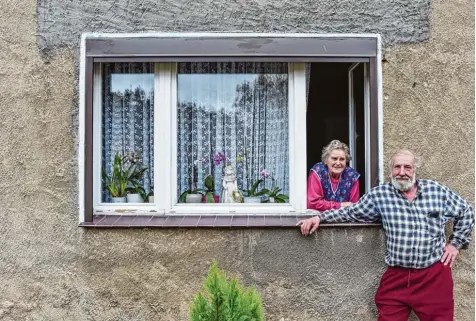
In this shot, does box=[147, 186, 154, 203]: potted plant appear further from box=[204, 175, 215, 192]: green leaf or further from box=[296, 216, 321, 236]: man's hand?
box=[296, 216, 321, 236]: man's hand

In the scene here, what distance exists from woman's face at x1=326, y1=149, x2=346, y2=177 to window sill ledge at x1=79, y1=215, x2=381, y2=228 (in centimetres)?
45

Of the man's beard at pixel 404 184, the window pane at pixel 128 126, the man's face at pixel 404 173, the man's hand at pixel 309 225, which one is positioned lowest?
the man's hand at pixel 309 225

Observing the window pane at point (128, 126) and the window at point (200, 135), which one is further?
the window pane at point (128, 126)

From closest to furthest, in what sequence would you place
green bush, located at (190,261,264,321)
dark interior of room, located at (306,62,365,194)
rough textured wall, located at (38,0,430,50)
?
green bush, located at (190,261,264,321) → rough textured wall, located at (38,0,430,50) → dark interior of room, located at (306,62,365,194)

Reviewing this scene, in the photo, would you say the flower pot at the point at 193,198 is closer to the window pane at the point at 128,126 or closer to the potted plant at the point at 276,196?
the window pane at the point at 128,126

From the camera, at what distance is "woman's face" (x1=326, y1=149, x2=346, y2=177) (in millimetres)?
4605

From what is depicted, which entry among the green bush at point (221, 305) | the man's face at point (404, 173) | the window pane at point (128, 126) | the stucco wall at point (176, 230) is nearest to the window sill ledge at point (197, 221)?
the stucco wall at point (176, 230)

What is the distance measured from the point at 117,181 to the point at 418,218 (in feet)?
7.98

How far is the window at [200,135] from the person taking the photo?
15.2ft

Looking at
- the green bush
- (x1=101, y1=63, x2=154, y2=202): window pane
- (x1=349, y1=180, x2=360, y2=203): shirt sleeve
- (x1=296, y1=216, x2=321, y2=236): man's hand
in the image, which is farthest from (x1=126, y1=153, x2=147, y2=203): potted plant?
the green bush

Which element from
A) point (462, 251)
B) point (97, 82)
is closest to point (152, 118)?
point (97, 82)

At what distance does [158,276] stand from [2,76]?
2.01 m

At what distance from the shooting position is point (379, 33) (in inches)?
174

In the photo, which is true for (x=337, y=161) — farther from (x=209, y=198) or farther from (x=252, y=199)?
(x=209, y=198)
